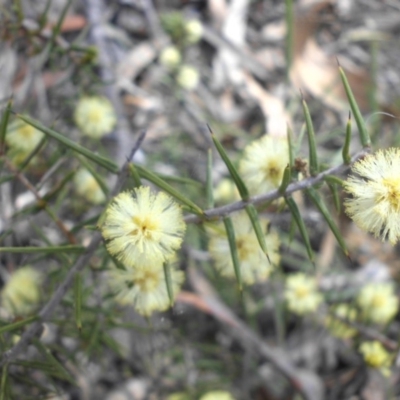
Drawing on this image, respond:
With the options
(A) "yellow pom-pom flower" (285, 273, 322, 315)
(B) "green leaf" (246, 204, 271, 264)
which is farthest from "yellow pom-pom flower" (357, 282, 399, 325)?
(B) "green leaf" (246, 204, 271, 264)

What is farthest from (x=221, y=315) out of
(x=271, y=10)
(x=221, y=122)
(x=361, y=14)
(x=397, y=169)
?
(x=361, y=14)

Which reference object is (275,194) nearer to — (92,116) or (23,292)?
(23,292)

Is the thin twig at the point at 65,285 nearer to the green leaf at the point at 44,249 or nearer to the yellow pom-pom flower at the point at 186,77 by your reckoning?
the green leaf at the point at 44,249

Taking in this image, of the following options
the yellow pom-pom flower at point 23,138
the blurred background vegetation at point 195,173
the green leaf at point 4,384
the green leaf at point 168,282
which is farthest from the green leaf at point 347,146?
the yellow pom-pom flower at point 23,138

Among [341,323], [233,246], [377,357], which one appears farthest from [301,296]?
[233,246]

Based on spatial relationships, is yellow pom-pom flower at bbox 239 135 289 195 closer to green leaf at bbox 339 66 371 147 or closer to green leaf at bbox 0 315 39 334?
green leaf at bbox 339 66 371 147

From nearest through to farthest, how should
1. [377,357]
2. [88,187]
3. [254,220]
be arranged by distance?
[254,220] → [377,357] → [88,187]
